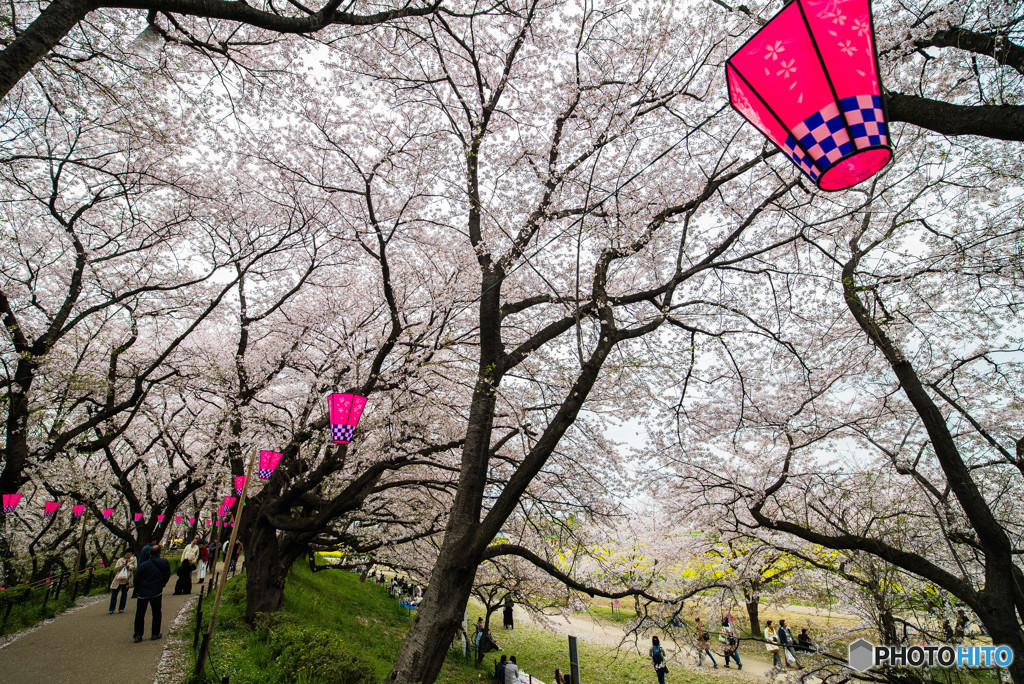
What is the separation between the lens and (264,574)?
985 centimetres

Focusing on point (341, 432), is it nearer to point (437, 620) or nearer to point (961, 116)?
point (437, 620)

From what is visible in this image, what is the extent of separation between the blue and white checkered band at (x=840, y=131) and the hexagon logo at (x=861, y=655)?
181 inches

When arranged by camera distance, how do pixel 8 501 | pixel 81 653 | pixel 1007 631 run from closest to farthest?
pixel 1007 631, pixel 81 653, pixel 8 501

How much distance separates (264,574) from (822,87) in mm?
12145

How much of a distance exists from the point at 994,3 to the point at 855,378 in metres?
6.63

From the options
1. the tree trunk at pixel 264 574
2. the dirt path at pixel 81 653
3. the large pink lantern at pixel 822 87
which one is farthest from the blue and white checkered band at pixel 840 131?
the tree trunk at pixel 264 574

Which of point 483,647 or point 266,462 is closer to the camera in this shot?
point 266,462

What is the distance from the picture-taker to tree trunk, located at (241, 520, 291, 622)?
31.5ft

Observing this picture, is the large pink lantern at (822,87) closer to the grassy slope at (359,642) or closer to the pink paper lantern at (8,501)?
the grassy slope at (359,642)

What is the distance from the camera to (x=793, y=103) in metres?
1.99

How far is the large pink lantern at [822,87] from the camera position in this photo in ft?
5.90

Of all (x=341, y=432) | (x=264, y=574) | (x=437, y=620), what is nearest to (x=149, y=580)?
(x=264, y=574)

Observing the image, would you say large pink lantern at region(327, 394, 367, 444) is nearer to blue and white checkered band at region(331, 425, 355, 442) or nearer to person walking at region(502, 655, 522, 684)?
blue and white checkered band at region(331, 425, 355, 442)

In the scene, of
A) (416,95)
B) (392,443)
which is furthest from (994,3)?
(392,443)
